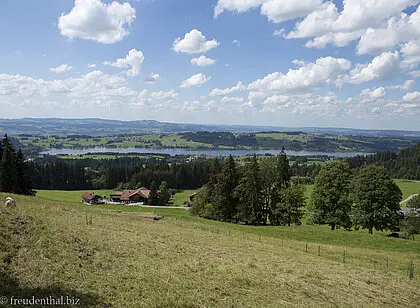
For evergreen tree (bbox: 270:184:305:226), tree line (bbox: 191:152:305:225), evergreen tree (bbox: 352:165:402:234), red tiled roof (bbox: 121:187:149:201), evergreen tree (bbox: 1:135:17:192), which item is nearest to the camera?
evergreen tree (bbox: 352:165:402:234)

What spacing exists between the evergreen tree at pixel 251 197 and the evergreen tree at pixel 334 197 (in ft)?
30.4

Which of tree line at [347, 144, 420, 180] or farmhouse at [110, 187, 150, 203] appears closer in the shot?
farmhouse at [110, 187, 150, 203]

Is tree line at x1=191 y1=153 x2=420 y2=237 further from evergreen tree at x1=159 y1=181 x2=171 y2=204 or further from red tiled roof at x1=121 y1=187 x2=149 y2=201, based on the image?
red tiled roof at x1=121 y1=187 x2=149 y2=201

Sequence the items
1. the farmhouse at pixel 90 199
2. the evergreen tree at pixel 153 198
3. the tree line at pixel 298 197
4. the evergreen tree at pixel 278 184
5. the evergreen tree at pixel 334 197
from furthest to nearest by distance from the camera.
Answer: the evergreen tree at pixel 153 198 < the farmhouse at pixel 90 199 < the evergreen tree at pixel 278 184 < the evergreen tree at pixel 334 197 < the tree line at pixel 298 197

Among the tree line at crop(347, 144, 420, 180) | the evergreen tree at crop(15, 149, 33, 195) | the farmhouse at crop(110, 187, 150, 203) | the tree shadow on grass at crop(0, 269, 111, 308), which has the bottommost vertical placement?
the farmhouse at crop(110, 187, 150, 203)

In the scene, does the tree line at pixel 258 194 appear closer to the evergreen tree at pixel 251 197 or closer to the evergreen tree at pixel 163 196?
the evergreen tree at pixel 251 197

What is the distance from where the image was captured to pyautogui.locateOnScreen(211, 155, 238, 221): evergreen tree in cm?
5231

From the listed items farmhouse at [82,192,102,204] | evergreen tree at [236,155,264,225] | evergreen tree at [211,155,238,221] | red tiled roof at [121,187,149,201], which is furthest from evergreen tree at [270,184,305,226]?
farmhouse at [82,192,102,204]

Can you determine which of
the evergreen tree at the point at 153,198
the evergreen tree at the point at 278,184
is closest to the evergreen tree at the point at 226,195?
the evergreen tree at the point at 278,184

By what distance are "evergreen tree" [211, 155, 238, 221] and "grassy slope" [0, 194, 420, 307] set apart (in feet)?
88.4

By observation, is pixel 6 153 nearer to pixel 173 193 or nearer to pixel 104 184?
pixel 173 193

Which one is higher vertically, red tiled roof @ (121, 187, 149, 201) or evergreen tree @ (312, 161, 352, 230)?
evergreen tree @ (312, 161, 352, 230)

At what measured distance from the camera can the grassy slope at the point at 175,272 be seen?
12312mm

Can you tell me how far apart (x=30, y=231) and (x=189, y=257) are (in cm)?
918
